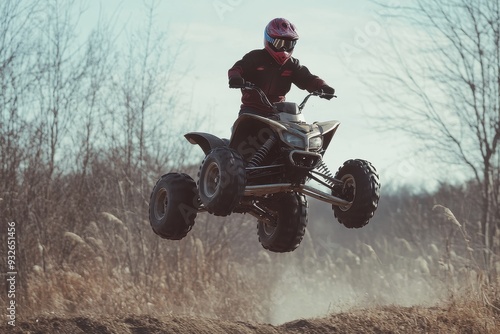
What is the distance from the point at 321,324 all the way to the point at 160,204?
9.12ft

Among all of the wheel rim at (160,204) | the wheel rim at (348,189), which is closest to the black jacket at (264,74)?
the wheel rim at (348,189)

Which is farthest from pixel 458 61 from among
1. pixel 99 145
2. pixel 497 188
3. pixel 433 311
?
pixel 99 145

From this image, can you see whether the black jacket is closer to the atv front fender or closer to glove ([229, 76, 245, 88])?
glove ([229, 76, 245, 88])

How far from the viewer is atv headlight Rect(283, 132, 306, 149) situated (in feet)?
26.6

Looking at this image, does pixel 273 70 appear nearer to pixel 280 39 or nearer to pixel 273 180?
pixel 280 39

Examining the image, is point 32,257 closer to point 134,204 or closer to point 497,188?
point 134,204

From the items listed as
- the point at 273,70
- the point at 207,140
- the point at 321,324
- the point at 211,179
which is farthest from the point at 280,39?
the point at 321,324

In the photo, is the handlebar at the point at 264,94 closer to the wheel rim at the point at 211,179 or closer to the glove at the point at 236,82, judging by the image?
the glove at the point at 236,82

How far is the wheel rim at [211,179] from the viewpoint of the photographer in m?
8.41

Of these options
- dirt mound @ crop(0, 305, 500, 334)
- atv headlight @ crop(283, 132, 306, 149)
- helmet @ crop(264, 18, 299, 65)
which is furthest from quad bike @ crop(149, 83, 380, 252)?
dirt mound @ crop(0, 305, 500, 334)

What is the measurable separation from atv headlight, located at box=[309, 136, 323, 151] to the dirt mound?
3059mm

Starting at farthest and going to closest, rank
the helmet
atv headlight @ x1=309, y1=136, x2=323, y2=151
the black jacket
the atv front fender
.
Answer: the atv front fender, the black jacket, the helmet, atv headlight @ x1=309, y1=136, x2=323, y2=151

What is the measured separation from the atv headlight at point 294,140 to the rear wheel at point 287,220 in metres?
1.09

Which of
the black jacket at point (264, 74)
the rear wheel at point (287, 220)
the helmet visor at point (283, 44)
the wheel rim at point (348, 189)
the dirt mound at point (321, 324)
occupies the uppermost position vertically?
the helmet visor at point (283, 44)
